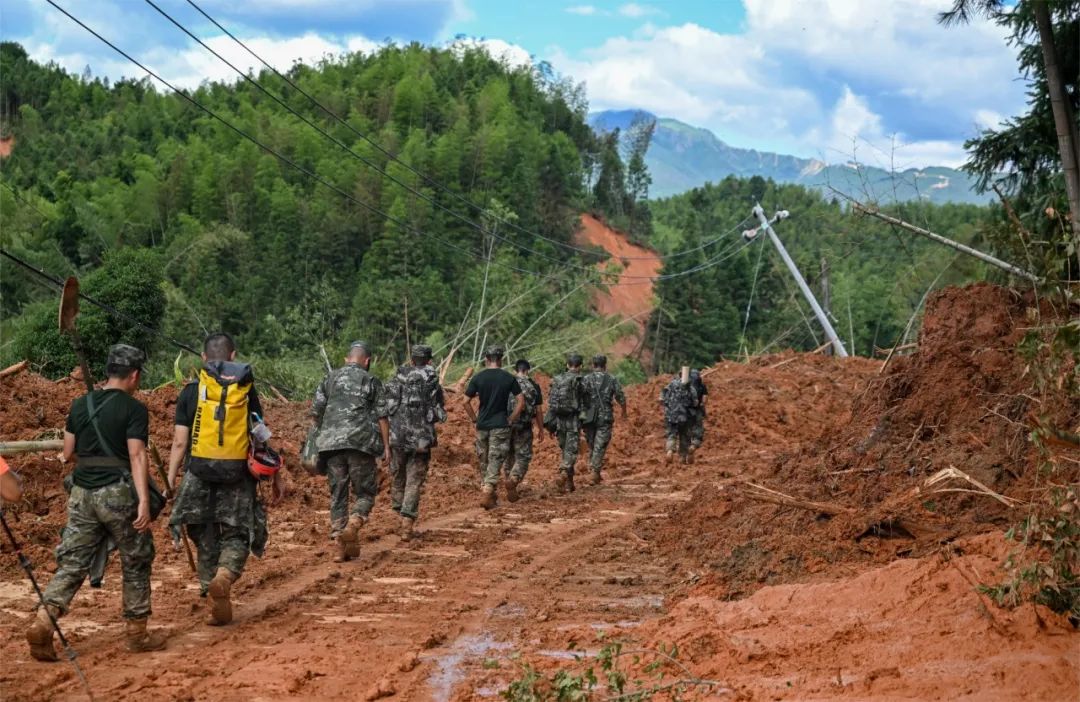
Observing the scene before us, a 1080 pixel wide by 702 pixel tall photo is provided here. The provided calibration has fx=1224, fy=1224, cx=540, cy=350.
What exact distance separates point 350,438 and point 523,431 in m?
5.77

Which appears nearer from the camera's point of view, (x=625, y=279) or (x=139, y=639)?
(x=139, y=639)

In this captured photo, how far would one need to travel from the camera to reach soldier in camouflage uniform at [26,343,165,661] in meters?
7.57

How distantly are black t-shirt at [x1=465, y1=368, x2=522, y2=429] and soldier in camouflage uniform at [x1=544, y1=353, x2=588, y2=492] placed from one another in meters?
2.88

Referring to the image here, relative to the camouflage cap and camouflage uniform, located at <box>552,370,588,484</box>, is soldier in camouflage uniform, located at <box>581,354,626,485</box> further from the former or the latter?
Answer: the camouflage cap

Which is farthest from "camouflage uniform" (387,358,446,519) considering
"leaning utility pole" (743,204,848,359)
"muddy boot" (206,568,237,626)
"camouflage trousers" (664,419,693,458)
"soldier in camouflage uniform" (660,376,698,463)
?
"leaning utility pole" (743,204,848,359)

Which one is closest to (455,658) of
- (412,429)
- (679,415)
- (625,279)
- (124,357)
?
(124,357)

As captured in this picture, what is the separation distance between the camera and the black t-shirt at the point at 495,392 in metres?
15.6

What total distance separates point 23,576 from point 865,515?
703 centimetres

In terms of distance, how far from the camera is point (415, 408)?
13.3 metres

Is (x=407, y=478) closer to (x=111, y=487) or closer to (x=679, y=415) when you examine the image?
(x=111, y=487)

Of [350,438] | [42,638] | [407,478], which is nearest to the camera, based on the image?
[42,638]

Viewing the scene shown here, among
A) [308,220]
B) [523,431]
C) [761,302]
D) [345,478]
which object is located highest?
[308,220]

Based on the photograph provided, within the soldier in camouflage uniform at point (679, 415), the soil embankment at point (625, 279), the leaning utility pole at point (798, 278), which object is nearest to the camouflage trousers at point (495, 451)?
the soldier in camouflage uniform at point (679, 415)

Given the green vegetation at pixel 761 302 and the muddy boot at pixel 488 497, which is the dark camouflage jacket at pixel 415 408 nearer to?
the muddy boot at pixel 488 497
